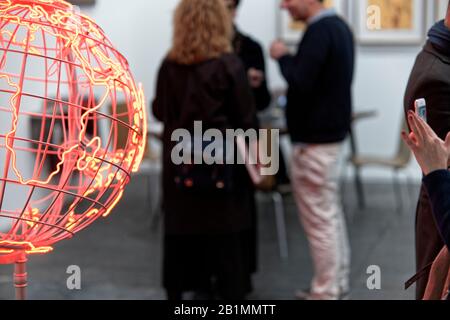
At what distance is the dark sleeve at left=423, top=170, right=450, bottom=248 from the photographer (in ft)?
4.64

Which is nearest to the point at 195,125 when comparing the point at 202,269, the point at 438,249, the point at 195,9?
the point at 195,9

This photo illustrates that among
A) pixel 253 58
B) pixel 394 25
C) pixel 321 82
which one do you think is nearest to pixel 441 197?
pixel 321 82

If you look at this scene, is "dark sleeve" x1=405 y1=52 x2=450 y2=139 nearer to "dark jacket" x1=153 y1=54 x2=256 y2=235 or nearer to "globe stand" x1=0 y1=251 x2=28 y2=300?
"globe stand" x1=0 y1=251 x2=28 y2=300

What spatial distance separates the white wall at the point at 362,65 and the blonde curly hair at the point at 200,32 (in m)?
2.82

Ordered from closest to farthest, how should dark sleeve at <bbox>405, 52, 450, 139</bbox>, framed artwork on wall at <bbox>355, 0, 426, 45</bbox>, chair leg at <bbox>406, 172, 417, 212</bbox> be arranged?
dark sleeve at <bbox>405, 52, 450, 139</bbox>, framed artwork on wall at <bbox>355, 0, 426, 45</bbox>, chair leg at <bbox>406, 172, 417, 212</bbox>

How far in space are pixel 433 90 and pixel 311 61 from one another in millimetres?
1535

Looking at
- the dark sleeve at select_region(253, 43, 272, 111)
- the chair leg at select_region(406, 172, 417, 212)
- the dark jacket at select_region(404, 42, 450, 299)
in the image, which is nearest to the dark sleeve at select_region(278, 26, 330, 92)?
the dark sleeve at select_region(253, 43, 272, 111)

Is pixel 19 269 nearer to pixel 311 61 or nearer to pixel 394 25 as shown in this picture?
pixel 311 61

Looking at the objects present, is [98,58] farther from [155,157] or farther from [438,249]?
[155,157]

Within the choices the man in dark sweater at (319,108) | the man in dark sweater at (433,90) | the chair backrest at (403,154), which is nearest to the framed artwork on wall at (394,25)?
the chair backrest at (403,154)

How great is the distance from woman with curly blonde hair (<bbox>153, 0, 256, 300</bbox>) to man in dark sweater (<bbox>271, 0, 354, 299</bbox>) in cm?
25

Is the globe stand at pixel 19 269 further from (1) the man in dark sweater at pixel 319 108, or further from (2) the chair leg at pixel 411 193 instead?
(2) the chair leg at pixel 411 193

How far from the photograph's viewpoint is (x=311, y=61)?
333 centimetres

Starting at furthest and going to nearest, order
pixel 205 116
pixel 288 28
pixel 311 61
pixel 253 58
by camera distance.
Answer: pixel 288 28, pixel 253 58, pixel 311 61, pixel 205 116
